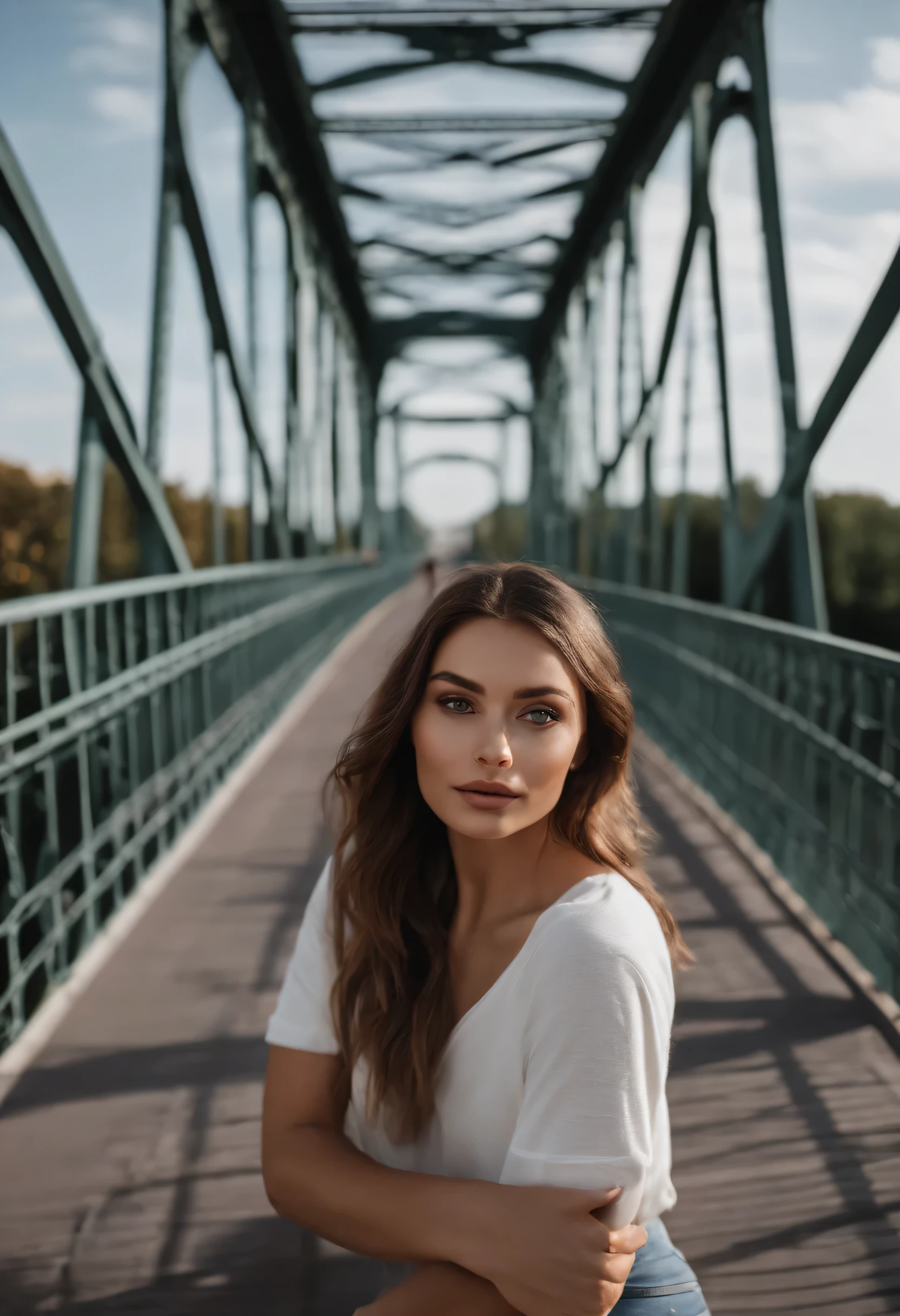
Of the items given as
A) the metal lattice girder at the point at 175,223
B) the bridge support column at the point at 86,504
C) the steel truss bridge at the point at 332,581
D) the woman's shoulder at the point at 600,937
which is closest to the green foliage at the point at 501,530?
the steel truss bridge at the point at 332,581

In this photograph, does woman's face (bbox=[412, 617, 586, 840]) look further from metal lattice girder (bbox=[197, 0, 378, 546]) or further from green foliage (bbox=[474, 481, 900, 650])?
green foliage (bbox=[474, 481, 900, 650])

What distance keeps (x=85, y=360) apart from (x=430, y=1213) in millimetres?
3386

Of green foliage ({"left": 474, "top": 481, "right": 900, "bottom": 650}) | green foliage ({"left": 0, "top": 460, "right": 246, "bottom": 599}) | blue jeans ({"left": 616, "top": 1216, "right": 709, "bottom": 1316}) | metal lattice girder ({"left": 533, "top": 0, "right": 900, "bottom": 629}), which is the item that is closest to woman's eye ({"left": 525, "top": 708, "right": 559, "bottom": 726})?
blue jeans ({"left": 616, "top": 1216, "right": 709, "bottom": 1316})

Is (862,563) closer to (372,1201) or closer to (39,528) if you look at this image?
(39,528)

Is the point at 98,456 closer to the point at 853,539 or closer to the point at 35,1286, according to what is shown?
the point at 35,1286

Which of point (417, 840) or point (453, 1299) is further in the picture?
point (417, 840)

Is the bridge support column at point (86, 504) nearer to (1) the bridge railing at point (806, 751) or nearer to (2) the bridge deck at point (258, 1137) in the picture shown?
(2) the bridge deck at point (258, 1137)

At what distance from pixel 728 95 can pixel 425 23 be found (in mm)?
3479

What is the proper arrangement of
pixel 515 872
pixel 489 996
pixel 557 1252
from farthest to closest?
pixel 515 872, pixel 489 996, pixel 557 1252

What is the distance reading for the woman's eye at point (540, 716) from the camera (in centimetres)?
130

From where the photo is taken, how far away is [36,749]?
2.73 m

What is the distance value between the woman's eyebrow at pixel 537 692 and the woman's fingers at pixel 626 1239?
0.52 m

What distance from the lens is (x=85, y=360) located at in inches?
156

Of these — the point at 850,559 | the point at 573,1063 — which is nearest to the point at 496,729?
the point at 573,1063
